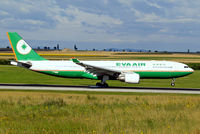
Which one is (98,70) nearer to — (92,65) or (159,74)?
(92,65)

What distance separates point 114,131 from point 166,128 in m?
2.31

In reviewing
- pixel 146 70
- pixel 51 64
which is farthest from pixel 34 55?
pixel 146 70

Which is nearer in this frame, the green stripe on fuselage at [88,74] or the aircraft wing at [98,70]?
the aircraft wing at [98,70]

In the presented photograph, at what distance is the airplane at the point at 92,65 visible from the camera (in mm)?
35156

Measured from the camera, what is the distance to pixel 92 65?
34250mm

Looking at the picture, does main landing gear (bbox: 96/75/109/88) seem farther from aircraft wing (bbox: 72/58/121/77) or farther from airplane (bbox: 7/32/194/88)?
aircraft wing (bbox: 72/58/121/77)

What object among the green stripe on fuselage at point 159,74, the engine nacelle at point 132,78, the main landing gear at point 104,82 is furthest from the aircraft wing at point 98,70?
the green stripe on fuselage at point 159,74

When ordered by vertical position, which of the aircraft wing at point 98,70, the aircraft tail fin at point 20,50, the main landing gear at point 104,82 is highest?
the aircraft tail fin at point 20,50

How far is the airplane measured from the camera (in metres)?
35.2

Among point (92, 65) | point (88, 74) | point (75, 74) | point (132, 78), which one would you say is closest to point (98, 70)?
point (92, 65)

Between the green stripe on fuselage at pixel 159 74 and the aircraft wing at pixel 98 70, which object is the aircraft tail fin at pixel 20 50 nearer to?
the aircraft wing at pixel 98 70

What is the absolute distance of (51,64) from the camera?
3600cm

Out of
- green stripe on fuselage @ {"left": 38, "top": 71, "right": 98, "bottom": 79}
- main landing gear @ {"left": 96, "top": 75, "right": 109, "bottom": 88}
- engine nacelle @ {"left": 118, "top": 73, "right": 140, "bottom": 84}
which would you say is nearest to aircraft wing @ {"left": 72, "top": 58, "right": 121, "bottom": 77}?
main landing gear @ {"left": 96, "top": 75, "right": 109, "bottom": 88}

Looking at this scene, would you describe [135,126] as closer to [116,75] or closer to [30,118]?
[30,118]
